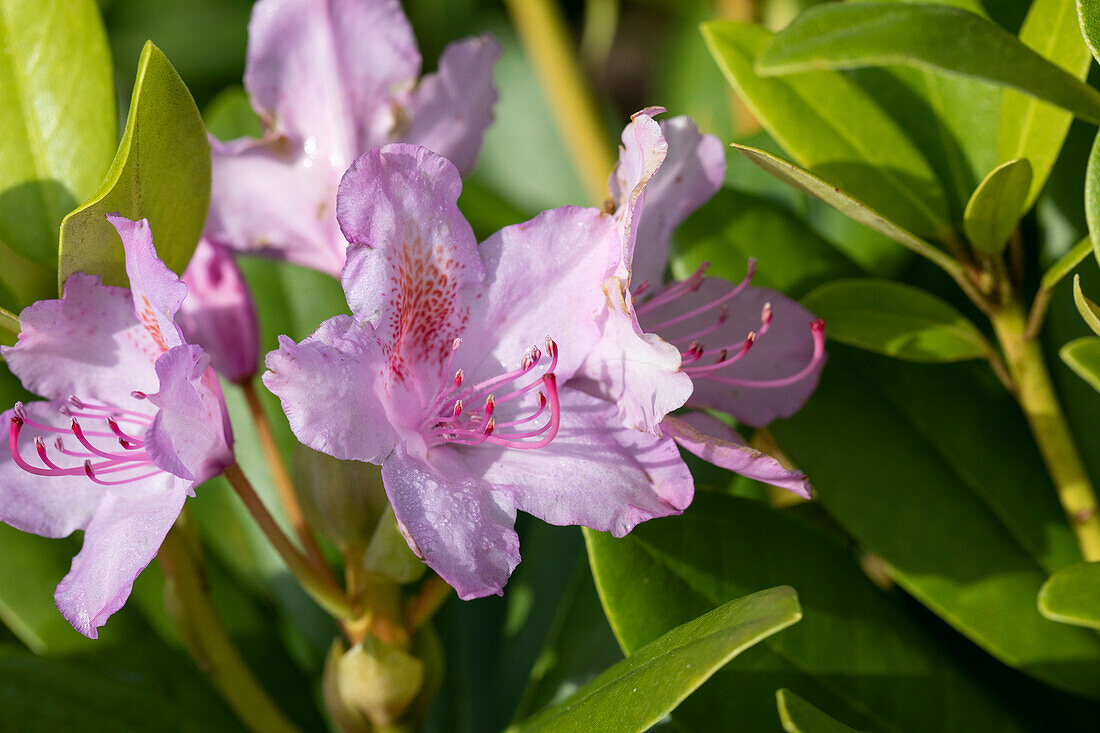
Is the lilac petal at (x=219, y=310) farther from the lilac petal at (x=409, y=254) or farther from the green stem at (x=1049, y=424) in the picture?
the green stem at (x=1049, y=424)

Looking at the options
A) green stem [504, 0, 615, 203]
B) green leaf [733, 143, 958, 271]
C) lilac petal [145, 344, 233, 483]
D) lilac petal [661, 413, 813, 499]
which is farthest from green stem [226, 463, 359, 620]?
green stem [504, 0, 615, 203]

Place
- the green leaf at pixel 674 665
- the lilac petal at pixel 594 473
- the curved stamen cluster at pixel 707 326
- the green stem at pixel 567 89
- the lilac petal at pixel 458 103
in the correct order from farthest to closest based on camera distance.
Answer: the green stem at pixel 567 89 < the lilac petal at pixel 458 103 < the curved stamen cluster at pixel 707 326 < the lilac petal at pixel 594 473 < the green leaf at pixel 674 665

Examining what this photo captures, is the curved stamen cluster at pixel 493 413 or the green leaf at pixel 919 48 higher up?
the green leaf at pixel 919 48

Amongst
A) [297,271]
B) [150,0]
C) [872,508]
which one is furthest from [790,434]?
[150,0]

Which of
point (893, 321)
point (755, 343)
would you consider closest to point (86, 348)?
point (755, 343)

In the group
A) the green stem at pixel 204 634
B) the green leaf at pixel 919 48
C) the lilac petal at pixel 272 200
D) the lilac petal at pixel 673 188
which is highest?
the green leaf at pixel 919 48

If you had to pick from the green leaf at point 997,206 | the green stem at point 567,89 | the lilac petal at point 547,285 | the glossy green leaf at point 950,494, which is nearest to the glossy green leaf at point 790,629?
the glossy green leaf at point 950,494

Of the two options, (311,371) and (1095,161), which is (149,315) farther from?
(1095,161)
